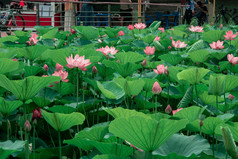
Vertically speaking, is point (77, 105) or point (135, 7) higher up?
point (135, 7)

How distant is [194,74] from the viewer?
2.72 ft

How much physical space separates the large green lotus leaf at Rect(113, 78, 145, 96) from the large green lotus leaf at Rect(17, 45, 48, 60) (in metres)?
0.46

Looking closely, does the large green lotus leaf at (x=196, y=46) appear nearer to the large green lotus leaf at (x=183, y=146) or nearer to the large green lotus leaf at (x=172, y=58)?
the large green lotus leaf at (x=172, y=58)

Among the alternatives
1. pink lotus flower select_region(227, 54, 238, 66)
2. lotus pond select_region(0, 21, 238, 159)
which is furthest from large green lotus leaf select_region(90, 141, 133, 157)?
pink lotus flower select_region(227, 54, 238, 66)

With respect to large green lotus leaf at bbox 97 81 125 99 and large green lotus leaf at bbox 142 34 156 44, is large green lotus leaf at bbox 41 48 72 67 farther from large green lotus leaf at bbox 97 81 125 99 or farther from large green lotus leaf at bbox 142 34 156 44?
large green lotus leaf at bbox 142 34 156 44

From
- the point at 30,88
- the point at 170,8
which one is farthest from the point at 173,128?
the point at 170,8

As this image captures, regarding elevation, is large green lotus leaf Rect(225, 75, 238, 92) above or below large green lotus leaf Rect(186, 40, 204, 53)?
below

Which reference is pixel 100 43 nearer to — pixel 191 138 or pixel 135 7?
pixel 191 138

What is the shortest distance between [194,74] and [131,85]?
0.52 feet

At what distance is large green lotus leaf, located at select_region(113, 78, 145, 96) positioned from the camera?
80cm

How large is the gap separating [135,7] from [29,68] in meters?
6.04

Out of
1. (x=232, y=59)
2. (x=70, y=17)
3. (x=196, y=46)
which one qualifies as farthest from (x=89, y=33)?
(x=70, y=17)

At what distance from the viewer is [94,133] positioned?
60cm

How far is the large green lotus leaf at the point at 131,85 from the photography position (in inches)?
31.4
